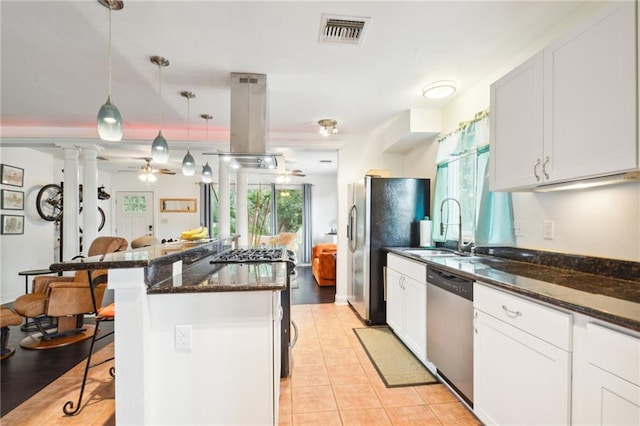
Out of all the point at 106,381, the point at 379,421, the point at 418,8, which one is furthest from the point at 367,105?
the point at 106,381

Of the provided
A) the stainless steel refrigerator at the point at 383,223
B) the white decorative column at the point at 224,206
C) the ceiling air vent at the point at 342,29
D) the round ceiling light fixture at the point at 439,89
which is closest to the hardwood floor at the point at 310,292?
the stainless steel refrigerator at the point at 383,223

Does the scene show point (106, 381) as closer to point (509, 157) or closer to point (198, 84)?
point (198, 84)

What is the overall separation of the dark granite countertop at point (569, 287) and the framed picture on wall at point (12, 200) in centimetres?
610

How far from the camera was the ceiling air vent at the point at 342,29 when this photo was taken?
74.5 inches

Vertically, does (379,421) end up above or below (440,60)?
below

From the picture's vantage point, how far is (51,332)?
10.6ft

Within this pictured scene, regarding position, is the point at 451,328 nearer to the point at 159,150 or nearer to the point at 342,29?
the point at 342,29

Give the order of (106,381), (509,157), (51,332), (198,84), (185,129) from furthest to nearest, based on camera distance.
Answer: (185,129) < (51,332) < (198,84) < (106,381) < (509,157)

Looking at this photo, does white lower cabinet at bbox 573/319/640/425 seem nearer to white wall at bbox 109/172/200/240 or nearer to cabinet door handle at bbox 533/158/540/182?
cabinet door handle at bbox 533/158/540/182

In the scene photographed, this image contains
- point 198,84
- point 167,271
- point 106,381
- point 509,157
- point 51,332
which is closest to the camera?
point 167,271

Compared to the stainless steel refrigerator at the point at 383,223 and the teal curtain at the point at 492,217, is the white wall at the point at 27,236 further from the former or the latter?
the teal curtain at the point at 492,217

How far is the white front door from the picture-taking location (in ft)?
25.2

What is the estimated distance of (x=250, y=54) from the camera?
228 cm

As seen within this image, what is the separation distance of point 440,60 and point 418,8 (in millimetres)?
707
